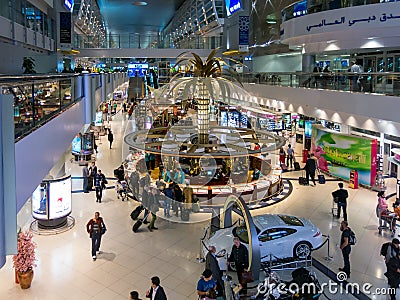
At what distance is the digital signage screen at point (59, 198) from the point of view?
13055mm

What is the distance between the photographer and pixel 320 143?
22125 millimetres

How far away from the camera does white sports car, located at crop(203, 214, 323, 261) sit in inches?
433

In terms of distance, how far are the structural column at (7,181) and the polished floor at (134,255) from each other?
19.3 feet

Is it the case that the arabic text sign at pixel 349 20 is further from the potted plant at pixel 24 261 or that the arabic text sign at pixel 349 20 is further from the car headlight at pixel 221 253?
the potted plant at pixel 24 261

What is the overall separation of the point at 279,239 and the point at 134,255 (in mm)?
3968

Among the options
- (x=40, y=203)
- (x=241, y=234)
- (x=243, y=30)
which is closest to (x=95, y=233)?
(x=40, y=203)

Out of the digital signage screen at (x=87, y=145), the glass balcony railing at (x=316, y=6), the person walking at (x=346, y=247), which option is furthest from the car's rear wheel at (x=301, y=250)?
the digital signage screen at (x=87, y=145)

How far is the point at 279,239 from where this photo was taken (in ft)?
36.5

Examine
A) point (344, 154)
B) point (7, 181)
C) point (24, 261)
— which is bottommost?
point (24, 261)

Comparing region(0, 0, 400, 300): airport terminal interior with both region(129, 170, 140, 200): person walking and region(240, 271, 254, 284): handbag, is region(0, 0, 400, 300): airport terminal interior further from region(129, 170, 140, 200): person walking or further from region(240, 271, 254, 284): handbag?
region(129, 170, 140, 200): person walking

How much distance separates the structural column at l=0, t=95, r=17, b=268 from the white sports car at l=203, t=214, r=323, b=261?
7500 millimetres

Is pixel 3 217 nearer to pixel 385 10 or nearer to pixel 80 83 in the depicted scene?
pixel 80 83

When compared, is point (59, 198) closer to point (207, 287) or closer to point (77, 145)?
point (207, 287)

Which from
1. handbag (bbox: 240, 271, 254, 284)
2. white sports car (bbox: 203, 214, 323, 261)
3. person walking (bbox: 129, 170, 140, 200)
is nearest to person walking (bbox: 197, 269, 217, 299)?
handbag (bbox: 240, 271, 254, 284)
